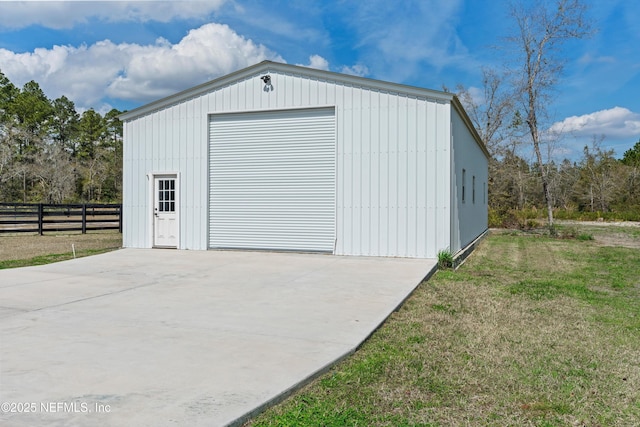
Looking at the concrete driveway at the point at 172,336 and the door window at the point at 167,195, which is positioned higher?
the door window at the point at 167,195

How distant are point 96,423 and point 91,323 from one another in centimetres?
244

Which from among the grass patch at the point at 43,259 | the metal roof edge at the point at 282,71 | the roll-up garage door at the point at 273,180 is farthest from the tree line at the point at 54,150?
the roll-up garage door at the point at 273,180

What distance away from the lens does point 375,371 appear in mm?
3504

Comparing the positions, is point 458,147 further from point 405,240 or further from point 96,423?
point 96,423

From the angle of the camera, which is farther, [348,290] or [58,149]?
[58,149]

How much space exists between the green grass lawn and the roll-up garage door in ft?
14.9

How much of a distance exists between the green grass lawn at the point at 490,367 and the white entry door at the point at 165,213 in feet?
24.5

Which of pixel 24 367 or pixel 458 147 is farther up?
pixel 458 147

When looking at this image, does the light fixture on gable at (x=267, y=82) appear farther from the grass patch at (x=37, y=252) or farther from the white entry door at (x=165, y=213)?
the grass patch at (x=37, y=252)

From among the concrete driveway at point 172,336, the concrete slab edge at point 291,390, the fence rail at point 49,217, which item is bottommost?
the concrete slab edge at point 291,390

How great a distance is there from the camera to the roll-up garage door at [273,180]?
11.1 meters

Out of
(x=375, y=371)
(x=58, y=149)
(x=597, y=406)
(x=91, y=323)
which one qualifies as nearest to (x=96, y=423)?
(x=375, y=371)

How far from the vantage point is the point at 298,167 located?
37.1ft

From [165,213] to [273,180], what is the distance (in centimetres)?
316
